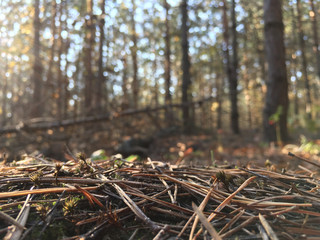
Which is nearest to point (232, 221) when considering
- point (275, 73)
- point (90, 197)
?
point (90, 197)

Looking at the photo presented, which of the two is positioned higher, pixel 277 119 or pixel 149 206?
pixel 277 119

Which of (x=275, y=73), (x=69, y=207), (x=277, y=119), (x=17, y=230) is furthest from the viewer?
(x=275, y=73)

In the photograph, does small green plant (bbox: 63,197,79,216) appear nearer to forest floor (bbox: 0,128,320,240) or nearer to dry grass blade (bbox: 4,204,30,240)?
forest floor (bbox: 0,128,320,240)

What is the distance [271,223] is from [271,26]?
21.2ft

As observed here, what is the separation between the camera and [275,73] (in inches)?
232

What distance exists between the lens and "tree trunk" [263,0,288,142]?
5.86 m

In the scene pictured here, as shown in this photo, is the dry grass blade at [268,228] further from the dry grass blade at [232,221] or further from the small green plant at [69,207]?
the small green plant at [69,207]

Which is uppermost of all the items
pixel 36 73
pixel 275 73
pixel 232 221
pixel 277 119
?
pixel 36 73

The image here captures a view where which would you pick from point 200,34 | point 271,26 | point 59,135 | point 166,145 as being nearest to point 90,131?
point 59,135

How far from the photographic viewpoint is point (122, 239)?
0.81 metres

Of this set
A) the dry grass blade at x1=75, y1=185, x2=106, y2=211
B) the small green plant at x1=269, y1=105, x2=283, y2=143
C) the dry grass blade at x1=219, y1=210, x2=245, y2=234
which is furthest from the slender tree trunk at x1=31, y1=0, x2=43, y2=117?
the dry grass blade at x1=219, y1=210, x2=245, y2=234

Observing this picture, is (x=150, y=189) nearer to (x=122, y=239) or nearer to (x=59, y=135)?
(x=122, y=239)

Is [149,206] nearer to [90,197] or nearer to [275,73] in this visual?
[90,197]

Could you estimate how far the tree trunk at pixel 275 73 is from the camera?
5859mm
